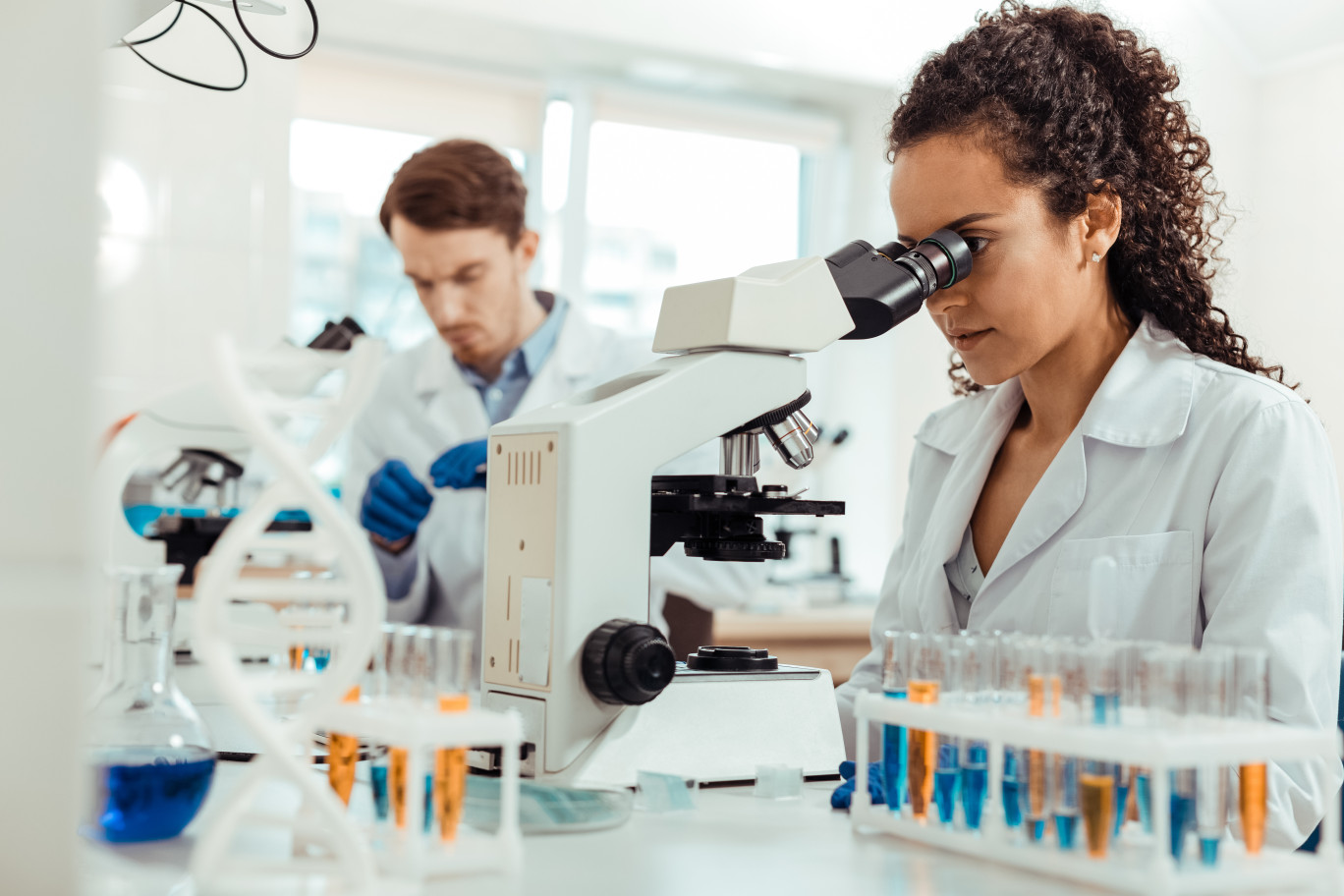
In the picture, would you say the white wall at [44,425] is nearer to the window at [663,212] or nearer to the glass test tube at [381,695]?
the glass test tube at [381,695]

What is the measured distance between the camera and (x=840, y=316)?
45.9 inches

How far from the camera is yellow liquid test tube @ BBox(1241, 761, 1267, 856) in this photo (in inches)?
28.2

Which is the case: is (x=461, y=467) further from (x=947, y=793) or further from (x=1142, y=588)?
(x=947, y=793)

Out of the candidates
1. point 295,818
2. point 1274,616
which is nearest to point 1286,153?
point 1274,616

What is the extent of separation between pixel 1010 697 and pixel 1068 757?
0.08 meters

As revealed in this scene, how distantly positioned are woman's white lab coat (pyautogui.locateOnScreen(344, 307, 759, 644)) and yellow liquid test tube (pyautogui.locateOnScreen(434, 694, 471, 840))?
1.54 meters

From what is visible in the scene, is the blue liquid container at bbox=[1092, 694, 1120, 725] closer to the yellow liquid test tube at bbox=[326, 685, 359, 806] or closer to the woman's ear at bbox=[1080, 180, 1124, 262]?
the yellow liquid test tube at bbox=[326, 685, 359, 806]

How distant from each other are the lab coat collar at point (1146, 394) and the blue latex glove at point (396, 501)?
1233 mm

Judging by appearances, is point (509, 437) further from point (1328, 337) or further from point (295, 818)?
point (1328, 337)

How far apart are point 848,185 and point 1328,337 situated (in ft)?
5.51

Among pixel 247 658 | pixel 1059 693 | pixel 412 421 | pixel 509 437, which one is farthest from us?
pixel 412 421

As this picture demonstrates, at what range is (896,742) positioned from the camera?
2.82ft

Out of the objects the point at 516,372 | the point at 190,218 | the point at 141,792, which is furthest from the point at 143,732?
the point at 190,218

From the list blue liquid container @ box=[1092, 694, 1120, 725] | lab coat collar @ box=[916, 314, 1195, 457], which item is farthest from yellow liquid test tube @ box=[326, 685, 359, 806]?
lab coat collar @ box=[916, 314, 1195, 457]
